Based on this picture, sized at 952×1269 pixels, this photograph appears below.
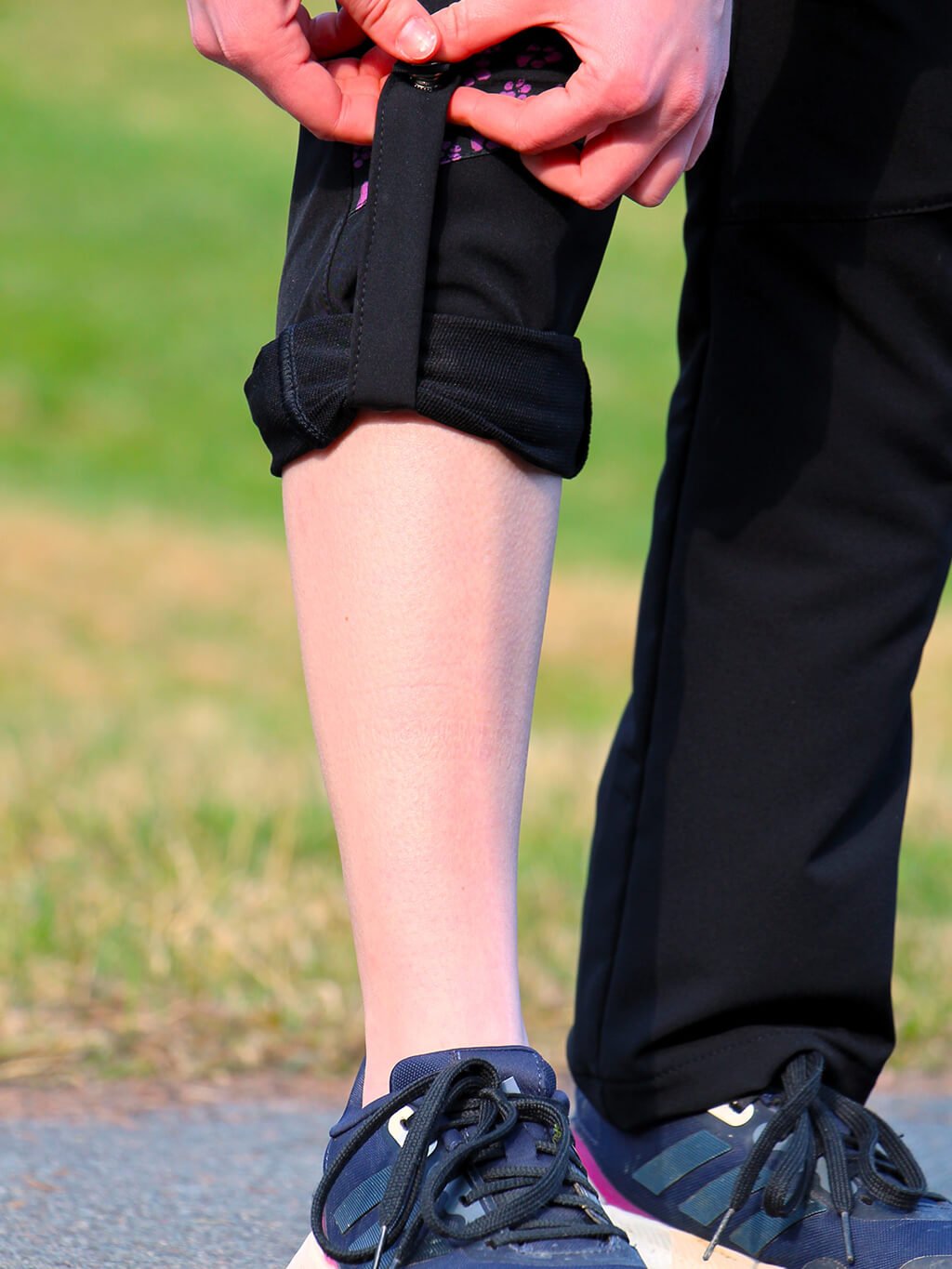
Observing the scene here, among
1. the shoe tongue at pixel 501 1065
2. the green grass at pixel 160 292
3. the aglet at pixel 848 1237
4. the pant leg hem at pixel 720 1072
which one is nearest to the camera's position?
the shoe tongue at pixel 501 1065

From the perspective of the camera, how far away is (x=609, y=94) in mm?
917

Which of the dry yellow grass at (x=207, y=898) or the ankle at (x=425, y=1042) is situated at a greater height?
the ankle at (x=425, y=1042)

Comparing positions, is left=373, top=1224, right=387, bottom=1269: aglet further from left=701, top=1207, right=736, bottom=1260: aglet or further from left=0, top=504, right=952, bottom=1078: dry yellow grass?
left=0, top=504, right=952, bottom=1078: dry yellow grass

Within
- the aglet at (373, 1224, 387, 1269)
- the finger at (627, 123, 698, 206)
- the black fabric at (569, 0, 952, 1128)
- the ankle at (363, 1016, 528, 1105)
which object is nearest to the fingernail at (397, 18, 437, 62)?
the finger at (627, 123, 698, 206)

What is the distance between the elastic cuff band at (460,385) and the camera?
0.98 m

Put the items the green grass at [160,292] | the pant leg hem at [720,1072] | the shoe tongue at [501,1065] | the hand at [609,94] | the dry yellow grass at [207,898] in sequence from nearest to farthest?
1. the hand at [609,94]
2. the shoe tongue at [501,1065]
3. the pant leg hem at [720,1072]
4. the dry yellow grass at [207,898]
5. the green grass at [160,292]

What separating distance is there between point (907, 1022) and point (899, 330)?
4.11ft

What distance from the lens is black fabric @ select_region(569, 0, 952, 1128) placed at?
1.31 metres

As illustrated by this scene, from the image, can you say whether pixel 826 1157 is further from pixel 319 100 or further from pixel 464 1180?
pixel 319 100

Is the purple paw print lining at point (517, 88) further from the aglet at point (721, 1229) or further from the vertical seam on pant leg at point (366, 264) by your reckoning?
the aglet at point (721, 1229)

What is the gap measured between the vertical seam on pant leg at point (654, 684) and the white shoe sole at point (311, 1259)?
408mm

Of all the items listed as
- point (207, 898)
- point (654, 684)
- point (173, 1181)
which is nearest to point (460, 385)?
point (654, 684)

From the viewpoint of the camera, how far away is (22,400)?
17453 mm

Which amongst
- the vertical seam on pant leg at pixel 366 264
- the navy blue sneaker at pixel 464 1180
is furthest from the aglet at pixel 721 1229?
the vertical seam on pant leg at pixel 366 264
